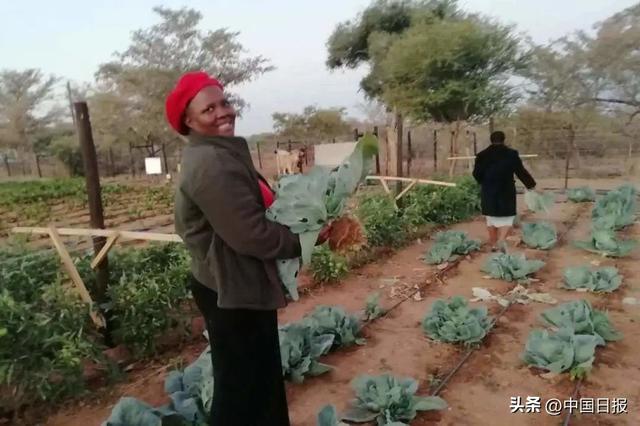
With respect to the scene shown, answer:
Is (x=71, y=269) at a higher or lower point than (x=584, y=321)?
higher

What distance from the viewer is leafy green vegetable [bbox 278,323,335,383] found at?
2.97 meters

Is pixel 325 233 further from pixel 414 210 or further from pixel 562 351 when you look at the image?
pixel 414 210

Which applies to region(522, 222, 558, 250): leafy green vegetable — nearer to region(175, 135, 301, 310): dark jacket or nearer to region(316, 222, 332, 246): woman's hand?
region(316, 222, 332, 246): woman's hand

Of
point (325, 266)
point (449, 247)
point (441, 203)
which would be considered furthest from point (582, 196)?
point (325, 266)

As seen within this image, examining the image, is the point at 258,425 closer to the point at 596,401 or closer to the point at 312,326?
the point at 312,326

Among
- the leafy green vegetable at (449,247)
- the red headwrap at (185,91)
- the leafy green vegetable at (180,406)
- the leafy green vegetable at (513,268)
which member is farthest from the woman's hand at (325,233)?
the leafy green vegetable at (449,247)

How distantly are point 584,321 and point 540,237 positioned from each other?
10.4 ft

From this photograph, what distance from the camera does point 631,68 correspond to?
17812 mm

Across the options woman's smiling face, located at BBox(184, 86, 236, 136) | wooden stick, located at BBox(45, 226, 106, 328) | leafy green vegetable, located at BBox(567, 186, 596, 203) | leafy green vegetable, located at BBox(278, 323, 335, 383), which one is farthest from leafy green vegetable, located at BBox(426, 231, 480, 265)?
leafy green vegetable, located at BBox(567, 186, 596, 203)

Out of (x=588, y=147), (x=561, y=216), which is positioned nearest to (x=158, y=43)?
(x=588, y=147)

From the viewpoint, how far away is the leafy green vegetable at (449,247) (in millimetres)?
5799

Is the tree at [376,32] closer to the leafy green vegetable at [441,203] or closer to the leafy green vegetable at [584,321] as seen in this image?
the leafy green vegetable at [441,203]

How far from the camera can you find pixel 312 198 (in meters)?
1.52

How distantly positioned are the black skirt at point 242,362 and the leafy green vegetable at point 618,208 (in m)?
6.60
